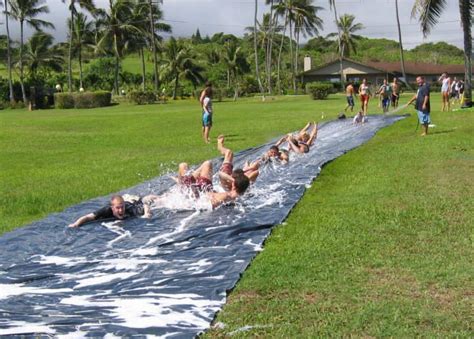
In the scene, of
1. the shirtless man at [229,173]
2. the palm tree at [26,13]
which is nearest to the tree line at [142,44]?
the palm tree at [26,13]

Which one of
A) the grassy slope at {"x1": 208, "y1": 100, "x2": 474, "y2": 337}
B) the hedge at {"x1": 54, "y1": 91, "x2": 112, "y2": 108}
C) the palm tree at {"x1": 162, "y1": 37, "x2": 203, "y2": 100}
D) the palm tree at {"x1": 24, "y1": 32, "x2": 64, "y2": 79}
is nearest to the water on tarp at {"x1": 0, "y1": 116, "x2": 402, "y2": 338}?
the grassy slope at {"x1": 208, "y1": 100, "x2": 474, "y2": 337}

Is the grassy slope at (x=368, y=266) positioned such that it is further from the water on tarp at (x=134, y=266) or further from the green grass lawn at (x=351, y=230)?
the water on tarp at (x=134, y=266)

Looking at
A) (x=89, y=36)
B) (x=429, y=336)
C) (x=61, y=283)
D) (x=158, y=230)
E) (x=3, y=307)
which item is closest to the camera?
(x=429, y=336)

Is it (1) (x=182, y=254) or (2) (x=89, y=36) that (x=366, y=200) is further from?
(2) (x=89, y=36)

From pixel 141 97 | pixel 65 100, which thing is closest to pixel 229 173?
pixel 65 100

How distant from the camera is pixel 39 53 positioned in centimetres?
7531

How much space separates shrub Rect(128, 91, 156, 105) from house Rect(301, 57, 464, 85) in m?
27.8

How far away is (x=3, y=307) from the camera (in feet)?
18.4

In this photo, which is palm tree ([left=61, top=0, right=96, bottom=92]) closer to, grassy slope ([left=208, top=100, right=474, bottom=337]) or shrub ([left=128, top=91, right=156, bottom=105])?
shrub ([left=128, top=91, right=156, bottom=105])

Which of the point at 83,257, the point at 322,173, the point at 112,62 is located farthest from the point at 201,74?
the point at 83,257

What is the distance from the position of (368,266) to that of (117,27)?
66.4 metres

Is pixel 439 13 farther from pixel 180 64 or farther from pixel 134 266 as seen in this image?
pixel 180 64

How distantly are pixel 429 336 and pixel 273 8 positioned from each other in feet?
253

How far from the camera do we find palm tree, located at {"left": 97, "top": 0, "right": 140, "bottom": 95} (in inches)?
2712
